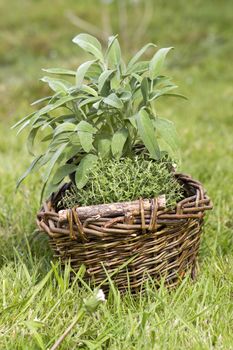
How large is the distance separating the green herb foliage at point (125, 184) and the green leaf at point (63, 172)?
0.06m

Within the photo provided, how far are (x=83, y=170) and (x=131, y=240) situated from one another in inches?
12.5

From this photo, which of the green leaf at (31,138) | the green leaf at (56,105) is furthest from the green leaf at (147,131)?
the green leaf at (31,138)

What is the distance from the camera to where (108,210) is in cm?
189

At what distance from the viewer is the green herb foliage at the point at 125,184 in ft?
6.59

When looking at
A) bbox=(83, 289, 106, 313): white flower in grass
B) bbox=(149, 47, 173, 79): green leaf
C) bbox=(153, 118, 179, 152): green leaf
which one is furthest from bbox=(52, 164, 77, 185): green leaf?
bbox=(83, 289, 106, 313): white flower in grass

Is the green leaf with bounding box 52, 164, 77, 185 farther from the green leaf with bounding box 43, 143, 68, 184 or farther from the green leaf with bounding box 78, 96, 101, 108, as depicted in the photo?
the green leaf with bounding box 78, 96, 101, 108

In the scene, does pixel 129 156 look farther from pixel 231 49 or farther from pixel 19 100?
pixel 231 49

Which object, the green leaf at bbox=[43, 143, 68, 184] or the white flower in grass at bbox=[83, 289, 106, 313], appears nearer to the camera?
the white flower in grass at bbox=[83, 289, 106, 313]

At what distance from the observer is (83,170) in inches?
80.7

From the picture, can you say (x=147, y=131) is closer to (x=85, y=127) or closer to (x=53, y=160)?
(x=85, y=127)

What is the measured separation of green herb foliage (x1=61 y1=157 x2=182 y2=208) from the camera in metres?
2.01

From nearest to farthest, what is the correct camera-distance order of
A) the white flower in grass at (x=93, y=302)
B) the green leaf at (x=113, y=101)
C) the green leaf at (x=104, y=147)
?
1. the white flower in grass at (x=93, y=302)
2. the green leaf at (x=113, y=101)
3. the green leaf at (x=104, y=147)

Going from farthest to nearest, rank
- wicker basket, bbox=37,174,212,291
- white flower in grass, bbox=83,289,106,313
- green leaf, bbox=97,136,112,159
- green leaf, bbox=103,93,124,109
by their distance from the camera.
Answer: green leaf, bbox=97,136,112,159 < green leaf, bbox=103,93,124,109 < wicker basket, bbox=37,174,212,291 < white flower in grass, bbox=83,289,106,313

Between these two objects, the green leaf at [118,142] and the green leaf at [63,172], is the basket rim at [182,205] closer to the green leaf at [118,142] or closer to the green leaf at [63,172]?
the green leaf at [63,172]
